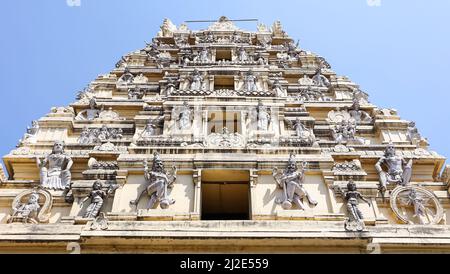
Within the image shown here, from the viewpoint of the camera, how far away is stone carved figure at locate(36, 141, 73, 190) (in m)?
16.4

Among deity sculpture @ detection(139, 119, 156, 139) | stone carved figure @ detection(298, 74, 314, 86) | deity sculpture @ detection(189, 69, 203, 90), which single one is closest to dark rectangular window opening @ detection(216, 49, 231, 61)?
deity sculpture @ detection(189, 69, 203, 90)

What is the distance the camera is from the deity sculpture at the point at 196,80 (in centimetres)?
2175

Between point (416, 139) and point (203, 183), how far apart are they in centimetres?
841

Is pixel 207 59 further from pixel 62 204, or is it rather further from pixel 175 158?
pixel 62 204

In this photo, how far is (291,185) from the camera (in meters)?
15.1

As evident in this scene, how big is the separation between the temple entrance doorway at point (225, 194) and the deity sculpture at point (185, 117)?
3073 millimetres

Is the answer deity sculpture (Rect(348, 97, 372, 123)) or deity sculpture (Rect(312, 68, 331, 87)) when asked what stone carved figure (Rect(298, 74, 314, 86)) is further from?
deity sculpture (Rect(348, 97, 372, 123))

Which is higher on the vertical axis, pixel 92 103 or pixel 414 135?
pixel 92 103

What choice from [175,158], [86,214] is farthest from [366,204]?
[86,214]

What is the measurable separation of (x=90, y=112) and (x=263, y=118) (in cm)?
743

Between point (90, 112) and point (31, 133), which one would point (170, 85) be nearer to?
point (90, 112)

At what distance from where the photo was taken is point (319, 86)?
925 inches

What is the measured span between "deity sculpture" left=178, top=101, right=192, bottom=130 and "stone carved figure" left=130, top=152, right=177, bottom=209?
3.00m

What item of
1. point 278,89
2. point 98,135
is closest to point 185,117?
point 98,135
